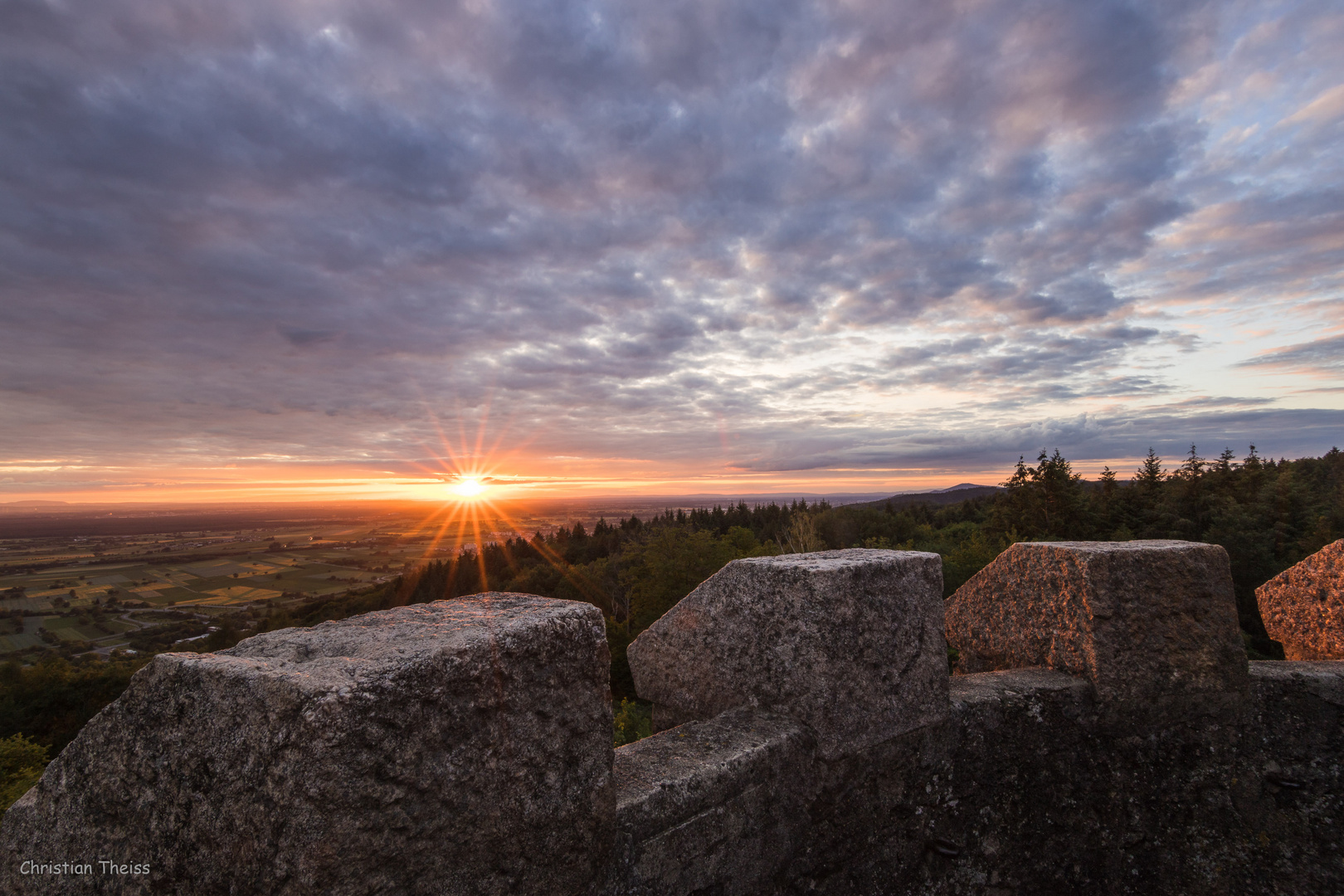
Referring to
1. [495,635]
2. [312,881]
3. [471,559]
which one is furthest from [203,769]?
[471,559]

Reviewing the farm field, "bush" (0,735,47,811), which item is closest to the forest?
"bush" (0,735,47,811)

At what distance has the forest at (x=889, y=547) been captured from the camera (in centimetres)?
2784

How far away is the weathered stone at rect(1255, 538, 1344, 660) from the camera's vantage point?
3359 millimetres

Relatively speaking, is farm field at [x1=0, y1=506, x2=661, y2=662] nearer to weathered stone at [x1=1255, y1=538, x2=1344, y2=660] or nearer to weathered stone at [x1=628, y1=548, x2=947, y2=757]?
weathered stone at [x1=628, y1=548, x2=947, y2=757]

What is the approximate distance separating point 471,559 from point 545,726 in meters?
79.0

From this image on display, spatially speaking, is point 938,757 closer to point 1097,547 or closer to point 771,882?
point 771,882

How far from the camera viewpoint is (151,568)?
170 feet

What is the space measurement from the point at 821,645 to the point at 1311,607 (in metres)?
3.57

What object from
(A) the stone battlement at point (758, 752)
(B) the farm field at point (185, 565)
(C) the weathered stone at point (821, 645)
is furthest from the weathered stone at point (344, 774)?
(B) the farm field at point (185, 565)

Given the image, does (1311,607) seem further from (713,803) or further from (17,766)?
(17,766)

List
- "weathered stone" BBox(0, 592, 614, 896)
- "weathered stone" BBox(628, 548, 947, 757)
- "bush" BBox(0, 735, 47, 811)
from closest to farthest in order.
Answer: "weathered stone" BBox(0, 592, 614, 896) < "weathered stone" BBox(628, 548, 947, 757) < "bush" BBox(0, 735, 47, 811)

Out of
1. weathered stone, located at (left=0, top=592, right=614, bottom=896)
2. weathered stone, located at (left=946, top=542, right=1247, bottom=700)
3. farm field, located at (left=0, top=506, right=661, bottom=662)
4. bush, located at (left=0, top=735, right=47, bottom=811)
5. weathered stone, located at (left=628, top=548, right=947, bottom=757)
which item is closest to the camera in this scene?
weathered stone, located at (left=0, top=592, right=614, bottom=896)

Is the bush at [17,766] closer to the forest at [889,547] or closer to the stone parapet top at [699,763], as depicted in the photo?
the forest at [889,547]

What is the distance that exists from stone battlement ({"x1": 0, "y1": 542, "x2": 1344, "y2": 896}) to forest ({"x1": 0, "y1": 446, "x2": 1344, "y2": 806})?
14.9 m
